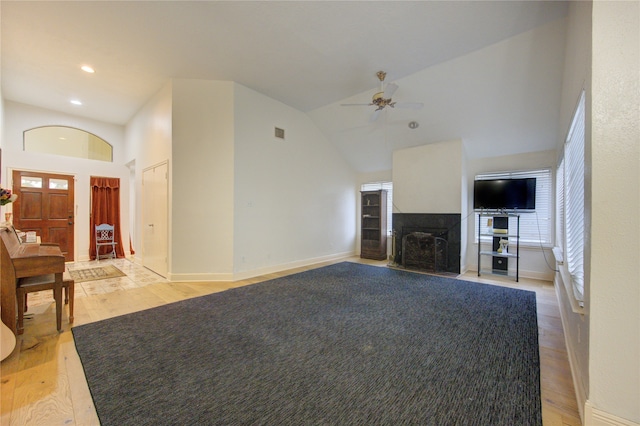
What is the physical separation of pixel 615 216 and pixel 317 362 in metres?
1.96

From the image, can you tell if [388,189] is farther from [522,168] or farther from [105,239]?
[105,239]

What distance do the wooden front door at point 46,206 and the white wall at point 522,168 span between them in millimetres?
8802

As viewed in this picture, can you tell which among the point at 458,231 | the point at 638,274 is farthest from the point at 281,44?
the point at 458,231

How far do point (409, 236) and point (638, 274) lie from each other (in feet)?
13.5

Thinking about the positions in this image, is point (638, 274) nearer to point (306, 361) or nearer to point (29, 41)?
point (306, 361)

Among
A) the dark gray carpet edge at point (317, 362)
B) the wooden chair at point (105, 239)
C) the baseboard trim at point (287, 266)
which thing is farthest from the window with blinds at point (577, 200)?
the wooden chair at point (105, 239)

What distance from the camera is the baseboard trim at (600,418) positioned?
1.21 m

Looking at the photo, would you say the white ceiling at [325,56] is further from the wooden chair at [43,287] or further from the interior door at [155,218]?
the wooden chair at [43,287]

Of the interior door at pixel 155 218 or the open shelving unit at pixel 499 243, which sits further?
the open shelving unit at pixel 499 243

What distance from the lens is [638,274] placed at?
3.93 feet

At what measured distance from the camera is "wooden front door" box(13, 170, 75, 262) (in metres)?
5.18

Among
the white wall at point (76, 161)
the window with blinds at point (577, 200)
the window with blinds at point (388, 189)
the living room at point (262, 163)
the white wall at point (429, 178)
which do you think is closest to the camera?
the window with blinds at point (577, 200)

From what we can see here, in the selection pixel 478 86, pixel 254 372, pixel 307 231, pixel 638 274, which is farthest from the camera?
pixel 307 231

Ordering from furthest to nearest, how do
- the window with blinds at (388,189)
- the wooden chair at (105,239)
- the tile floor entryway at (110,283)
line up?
the window with blinds at (388,189)
the wooden chair at (105,239)
the tile floor entryway at (110,283)
